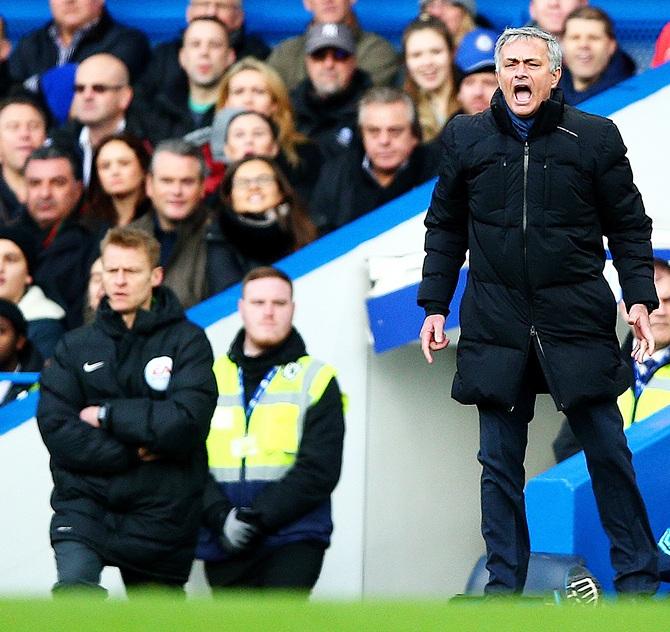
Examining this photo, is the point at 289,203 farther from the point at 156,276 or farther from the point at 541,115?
the point at 541,115

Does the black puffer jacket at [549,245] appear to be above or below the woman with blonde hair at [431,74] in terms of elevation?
below

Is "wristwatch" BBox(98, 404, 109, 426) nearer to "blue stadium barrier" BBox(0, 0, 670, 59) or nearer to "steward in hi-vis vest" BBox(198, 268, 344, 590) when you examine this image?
"steward in hi-vis vest" BBox(198, 268, 344, 590)

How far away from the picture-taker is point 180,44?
40.3 ft

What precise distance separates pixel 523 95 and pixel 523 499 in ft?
4.37

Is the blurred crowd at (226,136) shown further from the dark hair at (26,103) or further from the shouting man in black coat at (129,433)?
the shouting man in black coat at (129,433)

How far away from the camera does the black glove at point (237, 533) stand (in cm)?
876

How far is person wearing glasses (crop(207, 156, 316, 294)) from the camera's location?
10.1 metres

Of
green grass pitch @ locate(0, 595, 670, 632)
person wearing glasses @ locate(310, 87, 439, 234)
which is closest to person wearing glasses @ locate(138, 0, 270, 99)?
person wearing glasses @ locate(310, 87, 439, 234)

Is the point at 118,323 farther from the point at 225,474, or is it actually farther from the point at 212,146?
the point at 212,146

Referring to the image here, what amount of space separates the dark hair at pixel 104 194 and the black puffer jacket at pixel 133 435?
8.43 feet

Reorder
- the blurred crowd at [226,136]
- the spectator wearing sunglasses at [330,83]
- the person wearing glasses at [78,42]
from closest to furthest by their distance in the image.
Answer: the blurred crowd at [226,136] < the spectator wearing sunglasses at [330,83] < the person wearing glasses at [78,42]

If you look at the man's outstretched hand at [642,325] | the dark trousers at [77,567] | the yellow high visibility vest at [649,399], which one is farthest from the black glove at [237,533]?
the man's outstretched hand at [642,325]

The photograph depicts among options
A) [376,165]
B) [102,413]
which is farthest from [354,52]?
[102,413]

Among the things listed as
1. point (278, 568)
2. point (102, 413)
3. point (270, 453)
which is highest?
point (102, 413)
